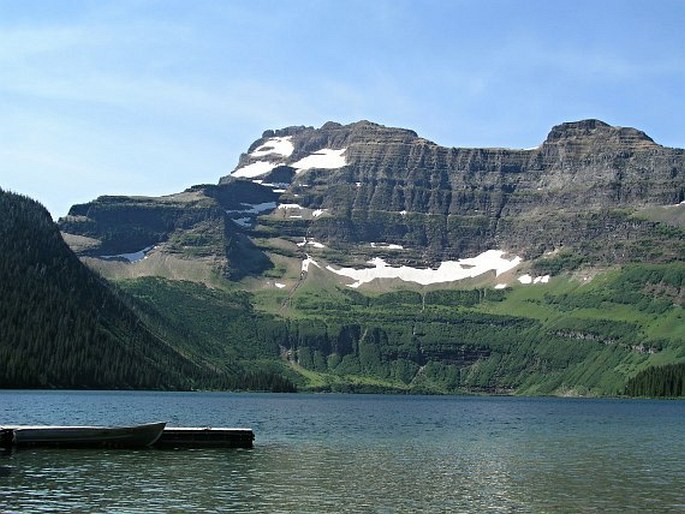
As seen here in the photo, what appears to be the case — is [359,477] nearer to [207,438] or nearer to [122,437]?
[207,438]

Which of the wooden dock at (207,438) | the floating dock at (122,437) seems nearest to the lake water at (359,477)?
the wooden dock at (207,438)

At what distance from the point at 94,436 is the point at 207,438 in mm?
Result: 12436

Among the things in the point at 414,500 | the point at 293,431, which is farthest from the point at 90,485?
the point at 293,431

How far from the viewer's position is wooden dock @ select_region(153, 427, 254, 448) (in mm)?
111750

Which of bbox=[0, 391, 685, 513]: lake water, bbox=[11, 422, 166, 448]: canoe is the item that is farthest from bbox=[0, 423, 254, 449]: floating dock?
bbox=[0, 391, 685, 513]: lake water

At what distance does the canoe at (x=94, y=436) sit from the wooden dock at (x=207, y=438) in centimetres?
279

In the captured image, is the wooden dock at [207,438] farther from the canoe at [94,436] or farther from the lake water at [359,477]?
the canoe at [94,436]

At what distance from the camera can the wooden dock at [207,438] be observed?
111750 mm

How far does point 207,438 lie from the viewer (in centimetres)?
11344

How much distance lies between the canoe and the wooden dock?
2.79 meters

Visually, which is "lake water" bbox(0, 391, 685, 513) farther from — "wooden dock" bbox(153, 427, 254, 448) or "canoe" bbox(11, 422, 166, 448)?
"canoe" bbox(11, 422, 166, 448)

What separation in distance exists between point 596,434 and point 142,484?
96.6m

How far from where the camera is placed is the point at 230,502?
227 ft

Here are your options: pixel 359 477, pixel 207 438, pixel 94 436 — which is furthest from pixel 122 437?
pixel 359 477
